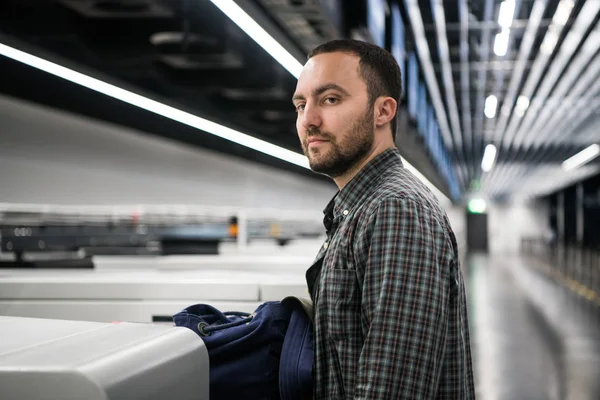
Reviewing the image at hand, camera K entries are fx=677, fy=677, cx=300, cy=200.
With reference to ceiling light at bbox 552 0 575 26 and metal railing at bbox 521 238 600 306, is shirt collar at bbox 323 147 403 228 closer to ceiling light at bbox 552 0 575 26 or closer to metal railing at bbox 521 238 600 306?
ceiling light at bbox 552 0 575 26

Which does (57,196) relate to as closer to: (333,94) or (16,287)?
(16,287)

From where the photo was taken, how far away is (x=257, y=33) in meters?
3.54

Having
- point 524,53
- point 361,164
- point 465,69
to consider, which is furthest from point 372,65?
point 465,69

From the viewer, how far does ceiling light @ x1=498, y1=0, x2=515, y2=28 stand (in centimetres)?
725

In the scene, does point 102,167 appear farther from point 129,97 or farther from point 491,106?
point 491,106

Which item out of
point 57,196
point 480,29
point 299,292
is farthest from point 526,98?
point 299,292

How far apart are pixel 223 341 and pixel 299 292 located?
1.26 metres

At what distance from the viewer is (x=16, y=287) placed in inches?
102

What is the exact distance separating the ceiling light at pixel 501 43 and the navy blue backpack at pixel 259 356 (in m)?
7.73

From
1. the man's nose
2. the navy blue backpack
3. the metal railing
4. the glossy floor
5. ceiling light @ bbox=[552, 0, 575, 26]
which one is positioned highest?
ceiling light @ bbox=[552, 0, 575, 26]

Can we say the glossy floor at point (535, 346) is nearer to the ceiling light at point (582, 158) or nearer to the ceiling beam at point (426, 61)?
the ceiling beam at point (426, 61)

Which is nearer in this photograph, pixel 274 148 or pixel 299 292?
pixel 299 292

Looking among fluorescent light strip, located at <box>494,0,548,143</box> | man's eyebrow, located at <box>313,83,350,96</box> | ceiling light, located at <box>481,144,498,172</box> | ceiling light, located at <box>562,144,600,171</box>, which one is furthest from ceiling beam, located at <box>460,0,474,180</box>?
man's eyebrow, located at <box>313,83,350,96</box>

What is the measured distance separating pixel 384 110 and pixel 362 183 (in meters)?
0.18
